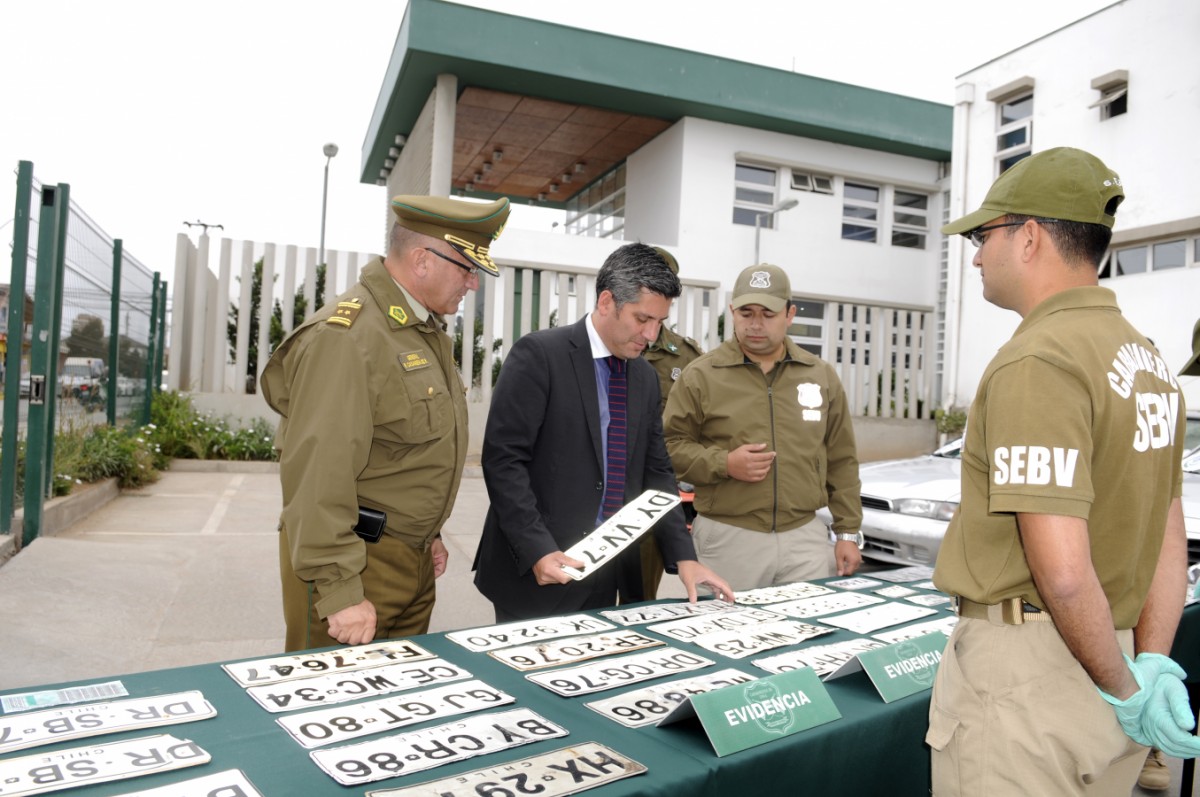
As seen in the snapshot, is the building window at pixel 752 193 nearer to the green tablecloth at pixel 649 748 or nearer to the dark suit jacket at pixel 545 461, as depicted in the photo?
the dark suit jacket at pixel 545 461

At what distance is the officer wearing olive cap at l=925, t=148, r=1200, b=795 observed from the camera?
129cm

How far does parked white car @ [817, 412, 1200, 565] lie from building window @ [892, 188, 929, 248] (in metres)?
12.4

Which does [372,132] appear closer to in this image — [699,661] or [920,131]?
[920,131]

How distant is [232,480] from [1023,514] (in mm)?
9968

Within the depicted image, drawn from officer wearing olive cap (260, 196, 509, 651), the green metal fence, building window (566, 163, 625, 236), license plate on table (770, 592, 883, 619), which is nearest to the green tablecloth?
officer wearing olive cap (260, 196, 509, 651)

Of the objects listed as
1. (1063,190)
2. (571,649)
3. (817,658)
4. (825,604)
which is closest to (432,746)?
(571,649)

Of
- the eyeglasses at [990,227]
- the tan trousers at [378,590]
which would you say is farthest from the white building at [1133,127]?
the tan trousers at [378,590]

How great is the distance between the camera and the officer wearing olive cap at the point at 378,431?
6.34 ft

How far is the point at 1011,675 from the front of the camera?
1391 millimetres

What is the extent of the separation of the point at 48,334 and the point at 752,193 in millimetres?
13579

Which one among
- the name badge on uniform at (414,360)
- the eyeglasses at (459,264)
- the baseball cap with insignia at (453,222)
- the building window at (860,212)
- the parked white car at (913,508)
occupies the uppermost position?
the building window at (860,212)

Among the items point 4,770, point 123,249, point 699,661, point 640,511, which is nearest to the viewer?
point 4,770

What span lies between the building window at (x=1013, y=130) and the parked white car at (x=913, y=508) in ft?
31.1

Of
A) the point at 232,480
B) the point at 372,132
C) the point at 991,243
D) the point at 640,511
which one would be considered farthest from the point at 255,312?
the point at 991,243
